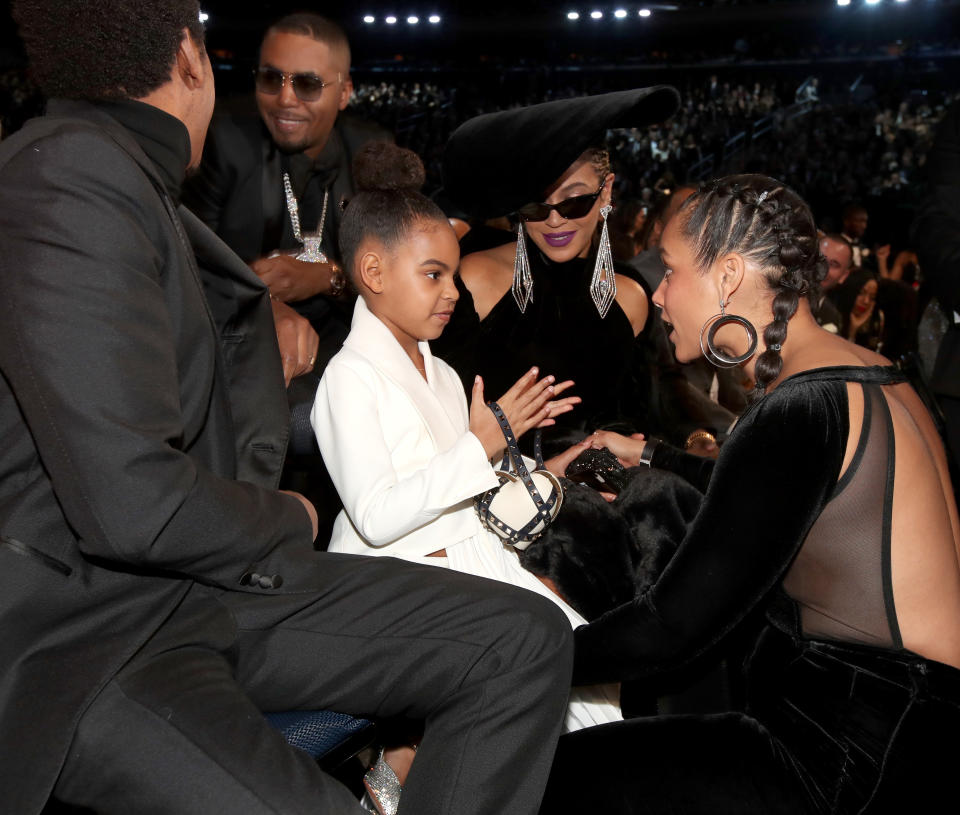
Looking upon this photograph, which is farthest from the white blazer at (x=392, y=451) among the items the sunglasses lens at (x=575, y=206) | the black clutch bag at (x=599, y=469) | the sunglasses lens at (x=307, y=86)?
the sunglasses lens at (x=307, y=86)

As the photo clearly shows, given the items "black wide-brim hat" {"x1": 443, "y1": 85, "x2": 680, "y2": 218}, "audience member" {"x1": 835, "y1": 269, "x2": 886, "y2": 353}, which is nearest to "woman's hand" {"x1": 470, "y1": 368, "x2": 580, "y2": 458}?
"black wide-brim hat" {"x1": 443, "y1": 85, "x2": 680, "y2": 218}

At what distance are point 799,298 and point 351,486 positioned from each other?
3.03 ft

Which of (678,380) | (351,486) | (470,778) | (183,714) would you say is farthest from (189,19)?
(678,380)

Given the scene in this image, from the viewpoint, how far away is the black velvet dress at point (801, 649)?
149cm

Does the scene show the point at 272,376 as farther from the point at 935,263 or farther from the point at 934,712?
the point at 935,263

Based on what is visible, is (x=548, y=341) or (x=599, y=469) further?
(x=548, y=341)

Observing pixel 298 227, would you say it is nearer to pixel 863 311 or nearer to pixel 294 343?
pixel 294 343

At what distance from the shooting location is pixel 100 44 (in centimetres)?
138

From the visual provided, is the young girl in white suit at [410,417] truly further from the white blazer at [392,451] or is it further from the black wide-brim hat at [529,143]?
the black wide-brim hat at [529,143]

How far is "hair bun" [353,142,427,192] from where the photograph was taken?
252cm

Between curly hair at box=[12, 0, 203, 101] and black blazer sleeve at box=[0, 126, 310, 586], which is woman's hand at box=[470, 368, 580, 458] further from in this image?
curly hair at box=[12, 0, 203, 101]

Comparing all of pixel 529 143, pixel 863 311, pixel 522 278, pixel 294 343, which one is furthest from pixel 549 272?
pixel 863 311

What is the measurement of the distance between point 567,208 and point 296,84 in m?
1.07

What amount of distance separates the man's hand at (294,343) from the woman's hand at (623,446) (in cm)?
75
